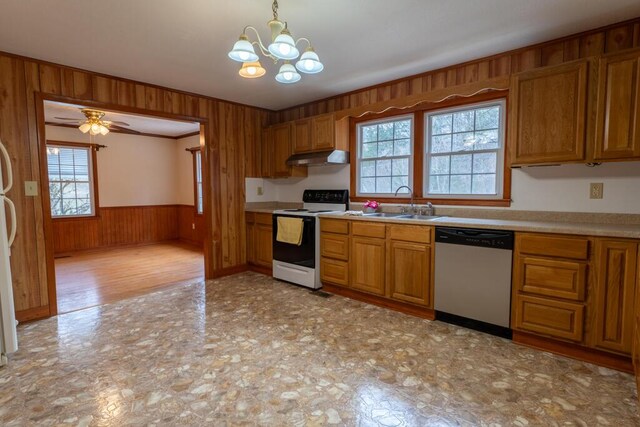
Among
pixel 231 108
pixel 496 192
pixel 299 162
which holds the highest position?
pixel 231 108

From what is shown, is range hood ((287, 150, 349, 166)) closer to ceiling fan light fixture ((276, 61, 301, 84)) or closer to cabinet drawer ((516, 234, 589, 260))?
ceiling fan light fixture ((276, 61, 301, 84))

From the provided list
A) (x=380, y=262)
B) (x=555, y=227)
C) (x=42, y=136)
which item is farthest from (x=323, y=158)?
(x=42, y=136)

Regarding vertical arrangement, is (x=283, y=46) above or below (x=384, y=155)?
above

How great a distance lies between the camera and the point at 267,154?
15.8 ft

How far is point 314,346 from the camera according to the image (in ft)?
8.14

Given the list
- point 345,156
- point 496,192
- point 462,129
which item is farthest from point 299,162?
point 496,192

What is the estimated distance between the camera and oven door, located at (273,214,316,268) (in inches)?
150

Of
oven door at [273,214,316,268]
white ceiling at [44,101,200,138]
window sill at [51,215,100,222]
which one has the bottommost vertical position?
oven door at [273,214,316,268]

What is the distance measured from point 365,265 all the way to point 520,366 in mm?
1561

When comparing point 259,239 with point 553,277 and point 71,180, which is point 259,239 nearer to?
point 553,277

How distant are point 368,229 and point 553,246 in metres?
1.55

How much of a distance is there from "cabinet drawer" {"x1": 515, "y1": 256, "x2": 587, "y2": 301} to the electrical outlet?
702 millimetres

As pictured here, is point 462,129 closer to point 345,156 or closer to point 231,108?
point 345,156

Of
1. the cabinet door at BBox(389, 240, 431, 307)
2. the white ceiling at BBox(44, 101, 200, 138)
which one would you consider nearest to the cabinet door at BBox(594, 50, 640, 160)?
the cabinet door at BBox(389, 240, 431, 307)
